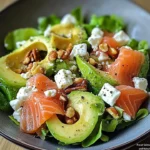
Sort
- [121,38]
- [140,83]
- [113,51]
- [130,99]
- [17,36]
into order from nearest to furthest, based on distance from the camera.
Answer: [130,99], [140,83], [113,51], [121,38], [17,36]

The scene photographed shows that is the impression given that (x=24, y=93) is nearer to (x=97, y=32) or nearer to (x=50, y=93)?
(x=50, y=93)

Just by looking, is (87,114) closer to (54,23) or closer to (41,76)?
(41,76)

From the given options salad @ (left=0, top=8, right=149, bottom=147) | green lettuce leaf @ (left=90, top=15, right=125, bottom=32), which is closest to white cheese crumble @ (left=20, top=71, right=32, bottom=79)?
salad @ (left=0, top=8, right=149, bottom=147)

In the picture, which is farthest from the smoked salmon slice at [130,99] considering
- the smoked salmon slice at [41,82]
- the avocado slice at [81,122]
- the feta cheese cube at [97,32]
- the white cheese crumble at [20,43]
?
the white cheese crumble at [20,43]

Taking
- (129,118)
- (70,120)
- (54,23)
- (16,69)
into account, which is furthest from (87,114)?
(54,23)

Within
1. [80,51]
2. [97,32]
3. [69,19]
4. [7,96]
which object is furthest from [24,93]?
[69,19]

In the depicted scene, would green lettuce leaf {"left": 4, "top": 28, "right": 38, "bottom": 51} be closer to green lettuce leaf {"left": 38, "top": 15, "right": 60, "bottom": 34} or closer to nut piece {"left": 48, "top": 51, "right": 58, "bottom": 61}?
green lettuce leaf {"left": 38, "top": 15, "right": 60, "bottom": 34}

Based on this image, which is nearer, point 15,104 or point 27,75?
point 15,104
